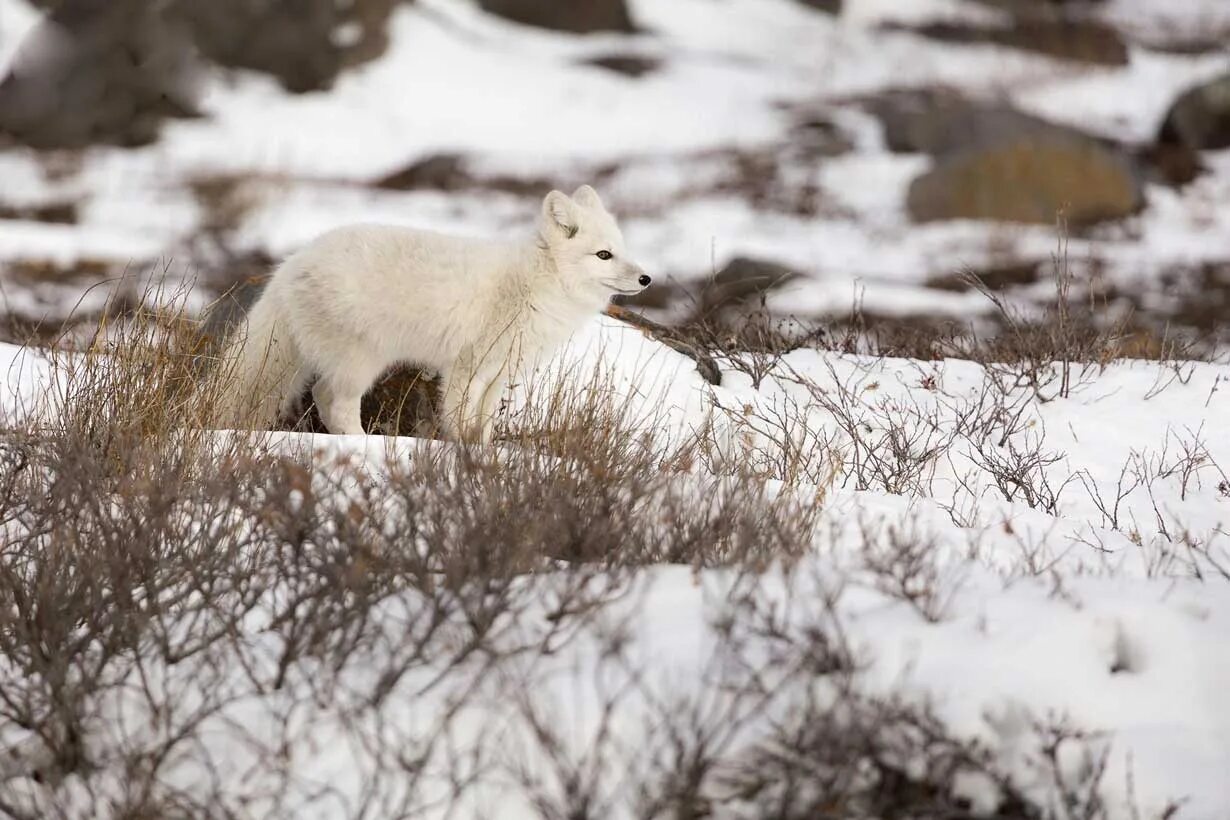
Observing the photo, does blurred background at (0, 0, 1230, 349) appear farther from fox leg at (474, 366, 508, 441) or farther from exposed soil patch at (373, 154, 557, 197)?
fox leg at (474, 366, 508, 441)

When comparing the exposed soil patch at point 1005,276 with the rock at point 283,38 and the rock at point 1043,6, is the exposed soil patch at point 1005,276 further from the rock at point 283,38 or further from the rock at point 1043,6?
the rock at point 283,38

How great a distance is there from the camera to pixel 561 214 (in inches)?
215

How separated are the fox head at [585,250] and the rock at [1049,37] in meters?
22.4

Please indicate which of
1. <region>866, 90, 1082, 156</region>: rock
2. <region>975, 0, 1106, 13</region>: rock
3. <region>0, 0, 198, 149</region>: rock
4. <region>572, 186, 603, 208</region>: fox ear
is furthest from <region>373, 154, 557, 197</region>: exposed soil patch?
<region>572, 186, 603, 208</region>: fox ear

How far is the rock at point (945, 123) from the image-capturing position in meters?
17.4

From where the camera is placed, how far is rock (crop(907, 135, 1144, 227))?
16766 millimetres

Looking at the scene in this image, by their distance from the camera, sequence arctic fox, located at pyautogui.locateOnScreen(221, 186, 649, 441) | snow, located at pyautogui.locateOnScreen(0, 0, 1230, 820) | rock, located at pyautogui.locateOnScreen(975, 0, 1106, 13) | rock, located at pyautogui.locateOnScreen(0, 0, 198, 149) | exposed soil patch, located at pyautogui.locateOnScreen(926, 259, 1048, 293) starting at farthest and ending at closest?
rock, located at pyautogui.locateOnScreen(975, 0, 1106, 13)
rock, located at pyautogui.locateOnScreen(0, 0, 198, 149)
exposed soil patch, located at pyautogui.locateOnScreen(926, 259, 1048, 293)
arctic fox, located at pyautogui.locateOnScreen(221, 186, 649, 441)
snow, located at pyautogui.locateOnScreen(0, 0, 1230, 820)

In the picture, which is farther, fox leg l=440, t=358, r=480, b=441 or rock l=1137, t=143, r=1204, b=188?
rock l=1137, t=143, r=1204, b=188

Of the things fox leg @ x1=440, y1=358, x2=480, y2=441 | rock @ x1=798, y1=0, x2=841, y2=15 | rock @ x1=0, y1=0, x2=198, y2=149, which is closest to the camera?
fox leg @ x1=440, y1=358, x2=480, y2=441

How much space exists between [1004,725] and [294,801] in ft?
5.23

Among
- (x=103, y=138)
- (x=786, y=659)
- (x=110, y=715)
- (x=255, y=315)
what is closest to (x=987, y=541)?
(x=786, y=659)

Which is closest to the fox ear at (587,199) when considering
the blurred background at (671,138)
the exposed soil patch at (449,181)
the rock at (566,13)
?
the blurred background at (671,138)

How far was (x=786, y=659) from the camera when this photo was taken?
2609mm

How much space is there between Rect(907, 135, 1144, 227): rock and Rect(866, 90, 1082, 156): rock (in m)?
0.31
